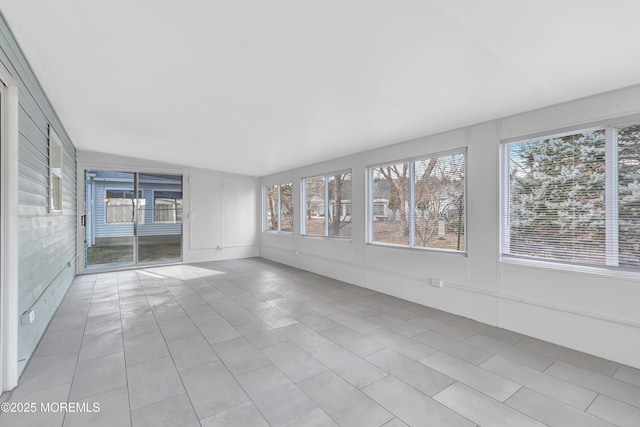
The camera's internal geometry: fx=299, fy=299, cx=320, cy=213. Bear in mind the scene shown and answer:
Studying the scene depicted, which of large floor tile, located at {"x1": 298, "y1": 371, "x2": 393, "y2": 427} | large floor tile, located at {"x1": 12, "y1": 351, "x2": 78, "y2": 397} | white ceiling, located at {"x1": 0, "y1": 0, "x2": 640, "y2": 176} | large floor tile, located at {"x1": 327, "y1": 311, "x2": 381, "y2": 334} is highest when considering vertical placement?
white ceiling, located at {"x1": 0, "y1": 0, "x2": 640, "y2": 176}

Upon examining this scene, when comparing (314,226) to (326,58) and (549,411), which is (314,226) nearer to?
(326,58)

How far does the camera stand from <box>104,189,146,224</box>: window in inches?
254

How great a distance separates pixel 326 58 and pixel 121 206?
6.27 meters

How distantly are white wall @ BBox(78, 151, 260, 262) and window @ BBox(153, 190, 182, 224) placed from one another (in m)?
0.16

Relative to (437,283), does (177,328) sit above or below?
below

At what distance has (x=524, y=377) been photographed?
2242mm

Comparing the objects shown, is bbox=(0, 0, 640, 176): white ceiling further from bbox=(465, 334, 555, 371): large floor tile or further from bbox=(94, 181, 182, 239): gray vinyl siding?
Answer: bbox=(94, 181, 182, 239): gray vinyl siding

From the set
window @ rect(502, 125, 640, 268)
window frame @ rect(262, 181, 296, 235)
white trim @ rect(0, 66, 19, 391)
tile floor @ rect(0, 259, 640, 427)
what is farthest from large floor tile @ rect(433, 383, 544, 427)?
window frame @ rect(262, 181, 296, 235)

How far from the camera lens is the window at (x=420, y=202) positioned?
3.73 meters

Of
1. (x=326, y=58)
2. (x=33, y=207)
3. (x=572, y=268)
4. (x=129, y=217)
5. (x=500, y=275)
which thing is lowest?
(x=500, y=275)

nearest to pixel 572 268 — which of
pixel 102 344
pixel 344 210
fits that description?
pixel 344 210

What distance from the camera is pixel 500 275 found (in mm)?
3189

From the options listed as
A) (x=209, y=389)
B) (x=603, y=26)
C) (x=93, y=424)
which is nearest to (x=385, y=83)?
(x=603, y=26)

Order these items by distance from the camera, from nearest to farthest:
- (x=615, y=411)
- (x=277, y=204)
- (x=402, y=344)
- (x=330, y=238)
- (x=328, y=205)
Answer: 1. (x=615, y=411)
2. (x=402, y=344)
3. (x=330, y=238)
4. (x=328, y=205)
5. (x=277, y=204)
